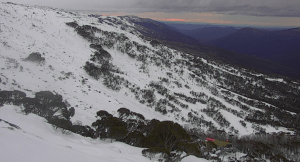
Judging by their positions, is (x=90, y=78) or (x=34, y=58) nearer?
(x=34, y=58)

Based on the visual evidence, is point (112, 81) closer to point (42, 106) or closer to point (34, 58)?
point (34, 58)

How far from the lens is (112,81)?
77.8 meters

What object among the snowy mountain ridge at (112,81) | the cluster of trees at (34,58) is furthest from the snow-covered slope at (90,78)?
the cluster of trees at (34,58)

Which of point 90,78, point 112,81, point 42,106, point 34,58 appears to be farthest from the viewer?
point 112,81

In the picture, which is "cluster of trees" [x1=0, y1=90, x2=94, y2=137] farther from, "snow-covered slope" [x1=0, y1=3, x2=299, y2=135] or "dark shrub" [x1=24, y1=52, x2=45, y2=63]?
"dark shrub" [x1=24, y1=52, x2=45, y2=63]

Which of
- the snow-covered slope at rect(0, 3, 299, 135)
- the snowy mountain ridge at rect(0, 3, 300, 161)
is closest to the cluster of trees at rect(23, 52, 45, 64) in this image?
the snowy mountain ridge at rect(0, 3, 300, 161)

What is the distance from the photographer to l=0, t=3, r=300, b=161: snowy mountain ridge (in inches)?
1774

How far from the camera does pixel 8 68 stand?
4022cm

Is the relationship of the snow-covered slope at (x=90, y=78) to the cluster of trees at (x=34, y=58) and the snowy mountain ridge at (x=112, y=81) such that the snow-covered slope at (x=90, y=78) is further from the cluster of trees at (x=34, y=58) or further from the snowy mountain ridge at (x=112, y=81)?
the cluster of trees at (x=34, y=58)

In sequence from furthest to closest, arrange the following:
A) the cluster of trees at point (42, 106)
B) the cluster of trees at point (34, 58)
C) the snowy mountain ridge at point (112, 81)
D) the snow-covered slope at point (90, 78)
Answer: the cluster of trees at point (34, 58) → the snowy mountain ridge at point (112, 81) → the snow-covered slope at point (90, 78) → the cluster of trees at point (42, 106)

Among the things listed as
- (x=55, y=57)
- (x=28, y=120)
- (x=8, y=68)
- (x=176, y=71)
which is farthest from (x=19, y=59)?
(x=176, y=71)

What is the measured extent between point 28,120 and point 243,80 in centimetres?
22003

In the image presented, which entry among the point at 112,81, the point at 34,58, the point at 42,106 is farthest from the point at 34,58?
the point at 42,106

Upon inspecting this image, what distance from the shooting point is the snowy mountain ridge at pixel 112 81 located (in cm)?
4506
